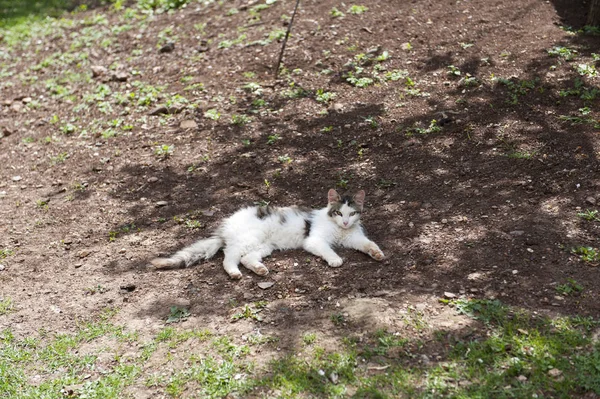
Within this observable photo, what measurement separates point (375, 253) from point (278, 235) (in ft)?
3.02

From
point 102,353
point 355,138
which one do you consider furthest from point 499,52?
point 102,353

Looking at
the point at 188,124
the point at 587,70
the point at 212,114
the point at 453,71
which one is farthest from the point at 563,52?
the point at 188,124

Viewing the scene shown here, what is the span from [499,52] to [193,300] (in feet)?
18.3

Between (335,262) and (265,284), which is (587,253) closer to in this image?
(335,262)

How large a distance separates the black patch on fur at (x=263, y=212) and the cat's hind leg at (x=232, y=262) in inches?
16.9

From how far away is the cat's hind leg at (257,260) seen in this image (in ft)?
17.3

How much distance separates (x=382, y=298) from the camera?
4.75 m

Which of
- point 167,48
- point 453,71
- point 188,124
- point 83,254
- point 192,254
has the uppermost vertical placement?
point 453,71

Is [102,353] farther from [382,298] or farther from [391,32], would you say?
[391,32]

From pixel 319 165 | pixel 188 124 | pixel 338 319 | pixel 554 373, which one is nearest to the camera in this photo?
pixel 554 373

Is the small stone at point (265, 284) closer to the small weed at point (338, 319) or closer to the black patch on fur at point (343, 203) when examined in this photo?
the small weed at point (338, 319)

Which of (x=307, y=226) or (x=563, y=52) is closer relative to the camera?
(x=307, y=226)

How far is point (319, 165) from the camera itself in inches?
278

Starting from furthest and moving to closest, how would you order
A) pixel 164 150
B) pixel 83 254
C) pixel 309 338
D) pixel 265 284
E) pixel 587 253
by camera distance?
pixel 164 150, pixel 83 254, pixel 265 284, pixel 587 253, pixel 309 338
